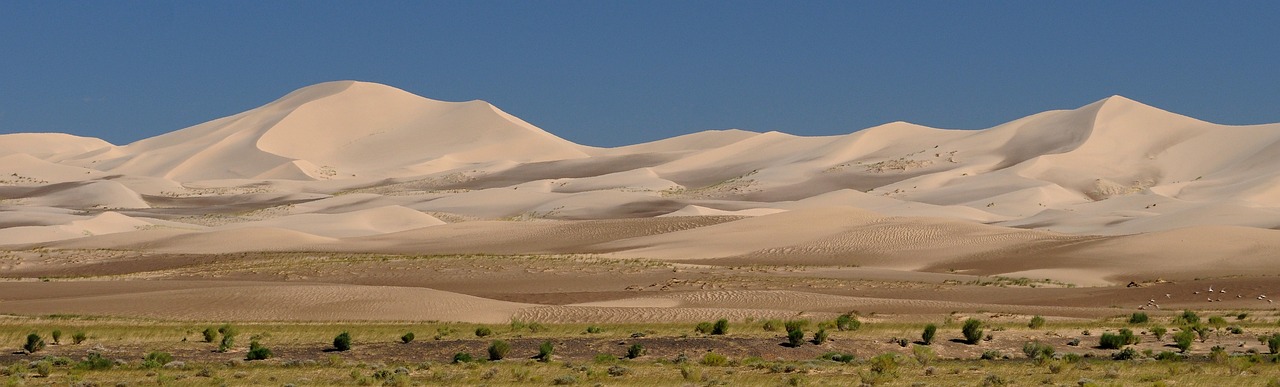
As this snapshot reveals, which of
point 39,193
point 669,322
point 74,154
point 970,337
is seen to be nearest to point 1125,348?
point 970,337

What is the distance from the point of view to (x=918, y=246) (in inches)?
2355

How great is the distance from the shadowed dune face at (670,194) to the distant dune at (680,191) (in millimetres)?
269

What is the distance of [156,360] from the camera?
23156 mm

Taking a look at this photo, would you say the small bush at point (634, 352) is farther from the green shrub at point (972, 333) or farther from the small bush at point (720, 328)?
the green shrub at point (972, 333)

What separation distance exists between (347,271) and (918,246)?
21.1 metres

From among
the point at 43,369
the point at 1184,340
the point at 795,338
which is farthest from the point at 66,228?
the point at 1184,340

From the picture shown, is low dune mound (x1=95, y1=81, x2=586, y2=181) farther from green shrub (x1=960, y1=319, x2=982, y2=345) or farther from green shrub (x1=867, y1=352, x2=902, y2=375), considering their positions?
green shrub (x1=867, y1=352, x2=902, y2=375)

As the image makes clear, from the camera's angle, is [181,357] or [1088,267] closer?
[181,357]

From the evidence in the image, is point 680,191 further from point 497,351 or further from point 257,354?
point 257,354

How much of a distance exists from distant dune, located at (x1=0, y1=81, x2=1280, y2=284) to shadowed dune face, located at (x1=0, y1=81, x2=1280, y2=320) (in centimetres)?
27

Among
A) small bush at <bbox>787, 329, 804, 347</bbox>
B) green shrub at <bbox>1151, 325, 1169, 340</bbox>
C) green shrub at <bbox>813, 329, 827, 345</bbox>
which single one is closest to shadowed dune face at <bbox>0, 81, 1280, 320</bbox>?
green shrub at <bbox>813, 329, 827, 345</bbox>

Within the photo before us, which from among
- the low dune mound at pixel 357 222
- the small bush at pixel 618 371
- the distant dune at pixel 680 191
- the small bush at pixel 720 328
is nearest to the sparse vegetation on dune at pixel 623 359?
the small bush at pixel 618 371

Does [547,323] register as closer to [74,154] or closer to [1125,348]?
[1125,348]

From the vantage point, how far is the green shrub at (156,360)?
22.8 meters
